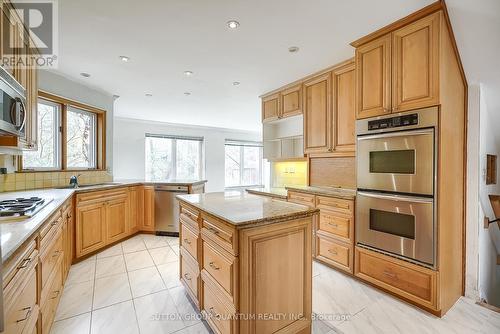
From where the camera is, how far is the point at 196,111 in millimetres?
5297

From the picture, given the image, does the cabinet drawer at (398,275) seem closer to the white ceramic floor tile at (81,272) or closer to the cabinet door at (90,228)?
the white ceramic floor tile at (81,272)

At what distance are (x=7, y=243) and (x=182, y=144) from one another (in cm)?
614

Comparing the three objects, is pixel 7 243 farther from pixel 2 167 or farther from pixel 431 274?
pixel 431 274

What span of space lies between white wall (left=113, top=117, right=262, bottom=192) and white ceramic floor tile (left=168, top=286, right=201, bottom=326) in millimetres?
4659

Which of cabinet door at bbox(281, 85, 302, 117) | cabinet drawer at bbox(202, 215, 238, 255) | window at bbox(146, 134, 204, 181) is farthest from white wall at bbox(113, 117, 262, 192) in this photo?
Result: cabinet drawer at bbox(202, 215, 238, 255)

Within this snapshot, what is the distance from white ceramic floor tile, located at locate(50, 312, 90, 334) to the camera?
175 cm

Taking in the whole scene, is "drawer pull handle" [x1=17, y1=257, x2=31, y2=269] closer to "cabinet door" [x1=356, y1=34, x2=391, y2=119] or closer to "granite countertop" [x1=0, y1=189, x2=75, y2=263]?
"granite countertop" [x1=0, y1=189, x2=75, y2=263]

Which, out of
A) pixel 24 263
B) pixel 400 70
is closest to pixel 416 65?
pixel 400 70

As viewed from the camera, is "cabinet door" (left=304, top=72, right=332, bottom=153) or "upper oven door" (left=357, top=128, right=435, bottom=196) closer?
"upper oven door" (left=357, top=128, right=435, bottom=196)

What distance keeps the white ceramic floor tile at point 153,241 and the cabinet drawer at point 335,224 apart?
2.47 meters

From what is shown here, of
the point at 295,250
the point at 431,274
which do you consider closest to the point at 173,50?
the point at 295,250

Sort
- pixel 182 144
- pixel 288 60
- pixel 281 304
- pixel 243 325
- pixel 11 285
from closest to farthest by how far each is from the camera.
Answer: pixel 11 285 < pixel 243 325 < pixel 281 304 < pixel 288 60 < pixel 182 144

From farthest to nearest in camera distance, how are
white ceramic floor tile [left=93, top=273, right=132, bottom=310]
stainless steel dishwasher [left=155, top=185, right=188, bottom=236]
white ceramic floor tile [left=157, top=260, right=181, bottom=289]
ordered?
stainless steel dishwasher [left=155, top=185, right=188, bottom=236], white ceramic floor tile [left=157, top=260, right=181, bottom=289], white ceramic floor tile [left=93, top=273, right=132, bottom=310]

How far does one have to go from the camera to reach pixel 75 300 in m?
2.14
